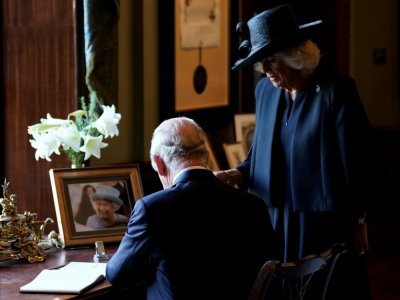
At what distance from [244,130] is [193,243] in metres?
2.37

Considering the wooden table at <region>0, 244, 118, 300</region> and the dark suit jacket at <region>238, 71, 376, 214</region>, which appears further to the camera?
the dark suit jacket at <region>238, 71, 376, 214</region>

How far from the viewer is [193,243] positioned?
6.91ft

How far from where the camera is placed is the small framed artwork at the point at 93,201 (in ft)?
9.25

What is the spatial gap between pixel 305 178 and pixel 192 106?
1418 mm

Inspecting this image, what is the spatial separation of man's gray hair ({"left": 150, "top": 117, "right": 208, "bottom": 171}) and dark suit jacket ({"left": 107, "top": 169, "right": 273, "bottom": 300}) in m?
0.06

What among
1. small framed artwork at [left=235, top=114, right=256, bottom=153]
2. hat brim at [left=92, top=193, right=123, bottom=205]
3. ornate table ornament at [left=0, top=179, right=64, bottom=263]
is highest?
small framed artwork at [left=235, top=114, right=256, bottom=153]

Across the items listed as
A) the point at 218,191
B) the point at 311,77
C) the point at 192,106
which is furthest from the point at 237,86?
the point at 218,191

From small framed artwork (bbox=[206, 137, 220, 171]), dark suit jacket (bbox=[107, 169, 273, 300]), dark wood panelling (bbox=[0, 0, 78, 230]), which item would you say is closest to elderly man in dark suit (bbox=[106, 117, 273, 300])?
dark suit jacket (bbox=[107, 169, 273, 300])

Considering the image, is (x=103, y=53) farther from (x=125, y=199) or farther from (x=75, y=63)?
(x=125, y=199)

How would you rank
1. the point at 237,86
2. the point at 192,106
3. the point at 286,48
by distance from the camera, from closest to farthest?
1. the point at 286,48
2. the point at 192,106
3. the point at 237,86

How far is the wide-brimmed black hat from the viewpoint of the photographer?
2.84m

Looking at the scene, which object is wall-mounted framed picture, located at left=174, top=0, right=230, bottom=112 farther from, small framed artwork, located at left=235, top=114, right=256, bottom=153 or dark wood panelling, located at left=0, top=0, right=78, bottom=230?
dark wood panelling, located at left=0, top=0, right=78, bottom=230

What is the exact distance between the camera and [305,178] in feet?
9.36

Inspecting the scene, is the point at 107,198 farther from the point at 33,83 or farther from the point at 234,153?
the point at 234,153
